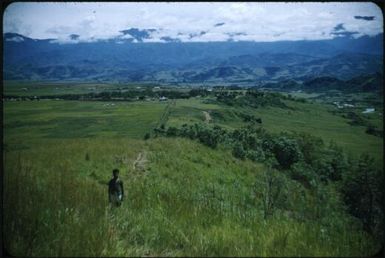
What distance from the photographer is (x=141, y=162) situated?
45.9 ft

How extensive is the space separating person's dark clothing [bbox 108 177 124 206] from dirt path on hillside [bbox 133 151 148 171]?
24.7 feet

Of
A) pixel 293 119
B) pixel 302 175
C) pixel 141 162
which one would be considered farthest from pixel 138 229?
pixel 293 119

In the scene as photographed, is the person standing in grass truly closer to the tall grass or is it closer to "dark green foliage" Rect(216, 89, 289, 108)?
the tall grass

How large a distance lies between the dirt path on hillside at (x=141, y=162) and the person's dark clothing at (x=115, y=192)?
7528 mm

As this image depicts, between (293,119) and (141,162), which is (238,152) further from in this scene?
(293,119)

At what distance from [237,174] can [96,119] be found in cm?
4422

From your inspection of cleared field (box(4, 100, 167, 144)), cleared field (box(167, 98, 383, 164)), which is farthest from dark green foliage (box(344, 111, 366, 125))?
cleared field (box(4, 100, 167, 144))

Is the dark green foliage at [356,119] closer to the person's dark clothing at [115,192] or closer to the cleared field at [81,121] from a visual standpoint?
the cleared field at [81,121]

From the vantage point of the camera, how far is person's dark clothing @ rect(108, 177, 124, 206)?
5.09 meters

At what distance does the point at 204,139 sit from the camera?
24469 mm

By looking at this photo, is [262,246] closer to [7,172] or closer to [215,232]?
[215,232]

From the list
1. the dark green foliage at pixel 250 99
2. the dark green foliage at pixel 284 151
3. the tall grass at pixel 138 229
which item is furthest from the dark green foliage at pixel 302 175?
the dark green foliage at pixel 250 99

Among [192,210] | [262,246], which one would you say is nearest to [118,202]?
[192,210]

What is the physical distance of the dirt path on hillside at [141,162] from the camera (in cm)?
1299
